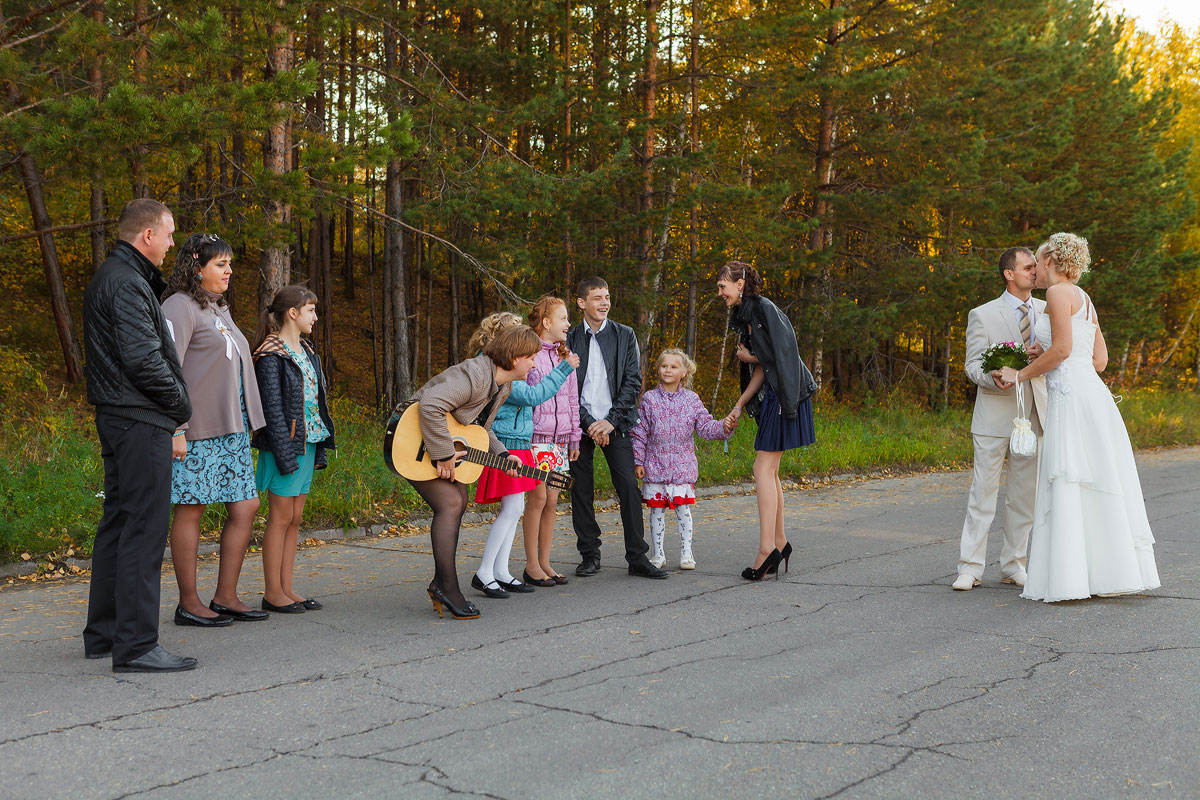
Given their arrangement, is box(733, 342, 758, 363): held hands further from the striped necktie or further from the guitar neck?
the guitar neck

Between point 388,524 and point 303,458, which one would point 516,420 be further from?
point 388,524

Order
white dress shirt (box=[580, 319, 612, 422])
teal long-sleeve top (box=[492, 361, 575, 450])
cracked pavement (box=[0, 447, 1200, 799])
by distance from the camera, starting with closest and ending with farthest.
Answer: cracked pavement (box=[0, 447, 1200, 799])
teal long-sleeve top (box=[492, 361, 575, 450])
white dress shirt (box=[580, 319, 612, 422])

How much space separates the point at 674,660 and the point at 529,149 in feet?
58.1

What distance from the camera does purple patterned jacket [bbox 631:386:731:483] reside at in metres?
7.86

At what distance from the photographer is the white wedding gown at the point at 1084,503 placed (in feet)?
21.4

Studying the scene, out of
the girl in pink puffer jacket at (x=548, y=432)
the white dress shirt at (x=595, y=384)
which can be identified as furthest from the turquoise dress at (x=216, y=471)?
the white dress shirt at (x=595, y=384)

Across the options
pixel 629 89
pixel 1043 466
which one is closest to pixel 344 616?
pixel 1043 466

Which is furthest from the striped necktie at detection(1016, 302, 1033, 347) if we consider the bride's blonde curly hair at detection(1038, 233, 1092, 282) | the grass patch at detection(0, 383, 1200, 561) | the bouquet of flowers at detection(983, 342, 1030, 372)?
the grass patch at detection(0, 383, 1200, 561)

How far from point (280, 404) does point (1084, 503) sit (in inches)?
200

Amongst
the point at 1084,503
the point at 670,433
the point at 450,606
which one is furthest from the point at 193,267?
the point at 1084,503

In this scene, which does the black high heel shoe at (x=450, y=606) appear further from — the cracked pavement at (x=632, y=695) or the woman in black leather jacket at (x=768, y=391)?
the woman in black leather jacket at (x=768, y=391)

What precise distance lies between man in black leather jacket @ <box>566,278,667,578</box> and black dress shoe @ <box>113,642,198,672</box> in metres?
3.23

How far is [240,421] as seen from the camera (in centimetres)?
594

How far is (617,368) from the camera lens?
7805 mm
